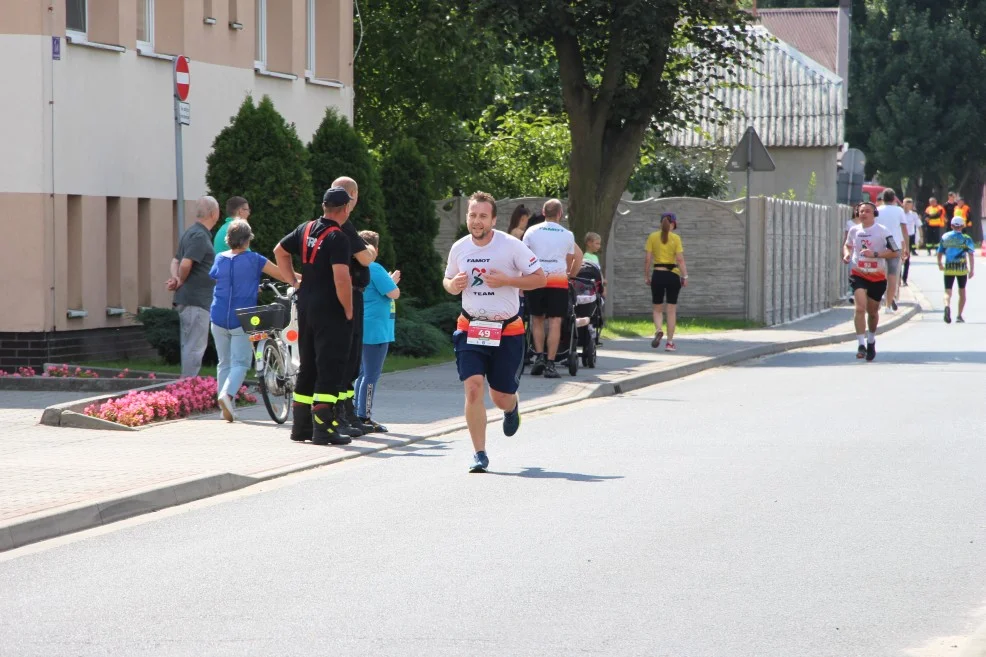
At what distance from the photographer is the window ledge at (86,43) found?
19.5 metres

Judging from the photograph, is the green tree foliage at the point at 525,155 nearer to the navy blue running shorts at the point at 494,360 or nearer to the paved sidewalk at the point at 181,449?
the paved sidewalk at the point at 181,449

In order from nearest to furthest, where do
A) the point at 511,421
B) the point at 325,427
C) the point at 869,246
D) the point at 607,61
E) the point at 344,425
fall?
the point at 511,421 < the point at 325,427 < the point at 344,425 < the point at 869,246 < the point at 607,61

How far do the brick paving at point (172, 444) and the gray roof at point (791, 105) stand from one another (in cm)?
3633

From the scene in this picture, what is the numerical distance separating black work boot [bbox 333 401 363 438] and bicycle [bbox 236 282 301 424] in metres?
0.66

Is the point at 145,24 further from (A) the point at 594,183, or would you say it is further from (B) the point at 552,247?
(A) the point at 594,183

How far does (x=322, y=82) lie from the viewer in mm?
26781

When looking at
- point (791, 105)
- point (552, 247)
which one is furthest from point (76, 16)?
point (791, 105)

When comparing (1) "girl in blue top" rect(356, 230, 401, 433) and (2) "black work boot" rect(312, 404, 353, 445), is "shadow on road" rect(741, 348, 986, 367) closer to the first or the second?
(1) "girl in blue top" rect(356, 230, 401, 433)

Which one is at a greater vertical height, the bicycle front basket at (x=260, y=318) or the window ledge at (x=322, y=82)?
the window ledge at (x=322, y=82)

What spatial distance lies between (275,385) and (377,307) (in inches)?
43.5

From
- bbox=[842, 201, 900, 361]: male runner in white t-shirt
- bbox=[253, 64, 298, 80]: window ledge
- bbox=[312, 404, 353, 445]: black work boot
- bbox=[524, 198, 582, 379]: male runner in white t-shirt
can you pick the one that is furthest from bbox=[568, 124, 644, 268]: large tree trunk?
bbox=[312, 404, 353, 445]: black work boot

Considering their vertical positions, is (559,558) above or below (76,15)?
below

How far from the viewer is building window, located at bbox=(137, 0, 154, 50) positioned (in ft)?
70.9

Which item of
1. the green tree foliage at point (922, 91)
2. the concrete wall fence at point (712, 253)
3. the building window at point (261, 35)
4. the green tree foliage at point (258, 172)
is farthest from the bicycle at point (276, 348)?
the green tree foliage at point (922, 91)
